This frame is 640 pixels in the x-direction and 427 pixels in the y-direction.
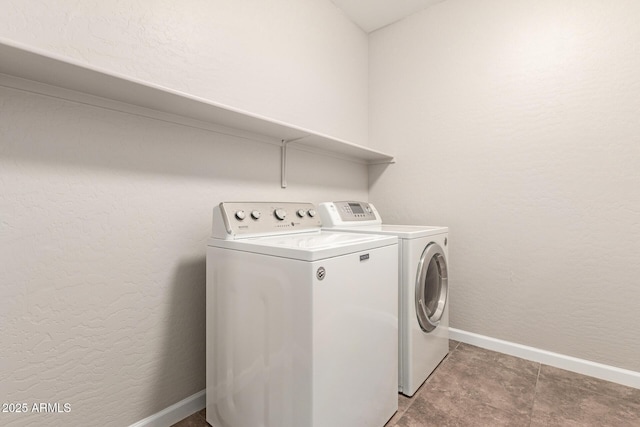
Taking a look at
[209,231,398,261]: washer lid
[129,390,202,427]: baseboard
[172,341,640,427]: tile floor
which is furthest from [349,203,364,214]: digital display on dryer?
[129,390,202,427]: baseboard

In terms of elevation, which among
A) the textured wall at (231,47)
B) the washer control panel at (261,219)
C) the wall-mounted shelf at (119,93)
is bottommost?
the washer control panel at (261,219)

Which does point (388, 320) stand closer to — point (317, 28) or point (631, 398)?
point (631, 398)

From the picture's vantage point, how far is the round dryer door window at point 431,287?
1.55 meters

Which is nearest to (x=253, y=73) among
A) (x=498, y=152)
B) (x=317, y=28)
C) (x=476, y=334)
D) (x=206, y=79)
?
(x=206, y=79)

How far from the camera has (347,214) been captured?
1839mm

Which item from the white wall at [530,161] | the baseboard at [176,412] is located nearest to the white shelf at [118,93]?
the white wall at [530,161]

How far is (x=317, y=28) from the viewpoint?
2.15m

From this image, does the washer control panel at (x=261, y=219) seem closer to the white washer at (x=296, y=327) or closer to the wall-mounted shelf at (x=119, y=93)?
the white washer at (x=296, y=327)

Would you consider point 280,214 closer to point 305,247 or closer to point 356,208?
point 305,247

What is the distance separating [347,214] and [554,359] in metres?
1.55

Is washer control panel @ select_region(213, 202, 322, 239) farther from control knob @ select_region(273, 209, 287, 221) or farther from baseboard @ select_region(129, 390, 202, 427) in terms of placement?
baseboard @ select_region(129, 390, 202, 427)

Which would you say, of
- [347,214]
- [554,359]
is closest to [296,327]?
[347,214]

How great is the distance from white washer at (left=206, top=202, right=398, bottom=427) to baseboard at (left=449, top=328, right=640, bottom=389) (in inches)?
40.3

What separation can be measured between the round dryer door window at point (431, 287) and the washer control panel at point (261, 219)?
0.63 metres
